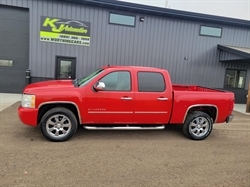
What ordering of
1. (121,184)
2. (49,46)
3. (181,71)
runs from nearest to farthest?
(121,184) → (49,46) → (181,71)

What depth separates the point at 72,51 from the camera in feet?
38.3

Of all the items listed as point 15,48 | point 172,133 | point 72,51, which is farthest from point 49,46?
point 172,133

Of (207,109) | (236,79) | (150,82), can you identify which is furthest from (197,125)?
(236,79)

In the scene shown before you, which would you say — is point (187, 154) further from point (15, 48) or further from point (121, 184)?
point (15, 48)

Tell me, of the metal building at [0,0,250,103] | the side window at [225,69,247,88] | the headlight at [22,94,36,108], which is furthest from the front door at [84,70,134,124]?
the side window at [225,69,247,88]

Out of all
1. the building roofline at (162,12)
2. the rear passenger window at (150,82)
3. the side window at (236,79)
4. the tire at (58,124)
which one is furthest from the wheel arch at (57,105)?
the side window at (236,79)

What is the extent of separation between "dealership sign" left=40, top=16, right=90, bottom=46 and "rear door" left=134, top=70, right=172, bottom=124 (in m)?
7.49

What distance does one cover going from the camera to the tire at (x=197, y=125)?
17.9 feet

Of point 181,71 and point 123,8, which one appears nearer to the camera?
point 123,8

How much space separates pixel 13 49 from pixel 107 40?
5.39m

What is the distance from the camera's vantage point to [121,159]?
4059 millimetres

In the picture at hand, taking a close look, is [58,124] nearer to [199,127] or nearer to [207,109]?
[199,127]

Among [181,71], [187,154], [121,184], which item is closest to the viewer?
[121,184]

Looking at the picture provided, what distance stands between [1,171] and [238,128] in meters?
6.98
